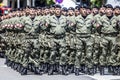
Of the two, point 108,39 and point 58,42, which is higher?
point 108,39

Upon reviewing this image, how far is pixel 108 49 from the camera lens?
596 inches

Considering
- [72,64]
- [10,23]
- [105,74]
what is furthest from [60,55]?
[10,23]

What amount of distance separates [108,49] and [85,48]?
2.30 ft

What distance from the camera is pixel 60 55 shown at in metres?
15.2

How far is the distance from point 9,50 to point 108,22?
4.19m

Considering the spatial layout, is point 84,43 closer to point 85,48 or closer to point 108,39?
point 85,48

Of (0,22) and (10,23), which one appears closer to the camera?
(10,23)

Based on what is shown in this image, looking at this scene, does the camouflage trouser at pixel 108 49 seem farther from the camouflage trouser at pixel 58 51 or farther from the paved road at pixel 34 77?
the camouflage trouser at pixel 58 51

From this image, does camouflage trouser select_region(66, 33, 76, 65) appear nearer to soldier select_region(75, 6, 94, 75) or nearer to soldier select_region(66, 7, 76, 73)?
soldier select_region(66, 7, 76, 73)

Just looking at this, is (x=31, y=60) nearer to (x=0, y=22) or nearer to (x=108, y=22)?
(x=108, y=22)

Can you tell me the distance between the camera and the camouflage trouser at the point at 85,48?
49.2 feet

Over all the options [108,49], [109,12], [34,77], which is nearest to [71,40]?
[108,49]

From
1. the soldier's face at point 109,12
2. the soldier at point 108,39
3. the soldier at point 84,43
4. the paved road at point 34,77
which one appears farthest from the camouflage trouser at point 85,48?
the soldier's face at point 109,12

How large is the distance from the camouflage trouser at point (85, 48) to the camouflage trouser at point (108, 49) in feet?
1.13
